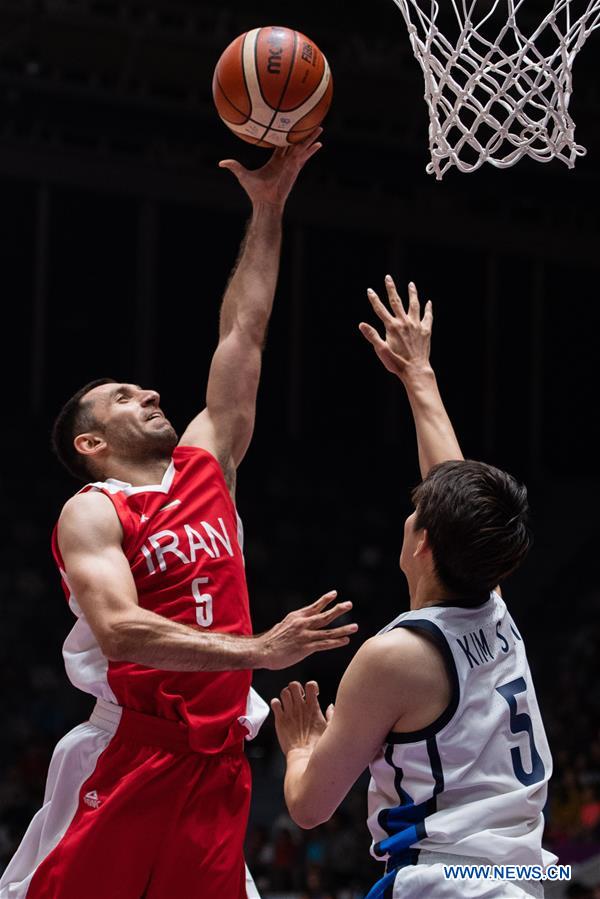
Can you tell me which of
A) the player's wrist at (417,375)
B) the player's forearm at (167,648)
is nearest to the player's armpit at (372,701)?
the player's forearm at (167,648)

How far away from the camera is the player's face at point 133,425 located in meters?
3.29

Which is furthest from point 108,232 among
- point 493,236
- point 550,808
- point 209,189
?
point 550,808

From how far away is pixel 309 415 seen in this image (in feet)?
48.0

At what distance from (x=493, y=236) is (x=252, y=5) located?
187 inches

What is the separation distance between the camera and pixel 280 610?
14.9 metres

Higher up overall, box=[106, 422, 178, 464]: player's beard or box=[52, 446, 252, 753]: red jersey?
box=[106, 422, 178, 464]: player's beard

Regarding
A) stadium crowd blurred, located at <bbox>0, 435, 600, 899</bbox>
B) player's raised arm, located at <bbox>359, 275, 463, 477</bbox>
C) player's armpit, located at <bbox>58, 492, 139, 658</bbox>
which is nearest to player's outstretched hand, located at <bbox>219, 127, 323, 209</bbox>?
player's raised arm, located at <bbox>359, 275, 463, 477</bbox>

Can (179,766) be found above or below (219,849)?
above

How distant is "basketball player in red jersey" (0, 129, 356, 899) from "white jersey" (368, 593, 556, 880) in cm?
37

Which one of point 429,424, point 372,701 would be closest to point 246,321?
point 429,424

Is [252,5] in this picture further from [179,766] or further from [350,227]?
[179,766]

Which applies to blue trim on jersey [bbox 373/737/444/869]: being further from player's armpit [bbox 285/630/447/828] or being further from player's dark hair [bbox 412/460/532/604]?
player's dark hair [bbox 412/460/532/604]

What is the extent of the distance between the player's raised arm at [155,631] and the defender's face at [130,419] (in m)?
0.44

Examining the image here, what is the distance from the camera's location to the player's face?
3291 mm
